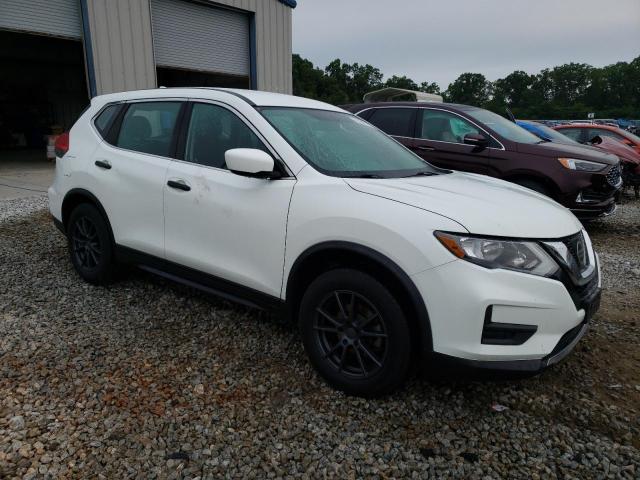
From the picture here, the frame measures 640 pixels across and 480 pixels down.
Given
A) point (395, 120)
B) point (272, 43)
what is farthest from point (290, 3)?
point (395, 120)

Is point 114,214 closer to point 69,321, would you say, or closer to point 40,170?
point 69,321

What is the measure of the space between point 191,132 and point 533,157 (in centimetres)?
478

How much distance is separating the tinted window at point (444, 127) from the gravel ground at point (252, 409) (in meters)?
3.63

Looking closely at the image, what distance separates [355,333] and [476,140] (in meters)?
4.55

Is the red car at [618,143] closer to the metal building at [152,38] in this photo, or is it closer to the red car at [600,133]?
the red car at [600,133]

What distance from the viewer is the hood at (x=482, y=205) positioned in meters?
2.25

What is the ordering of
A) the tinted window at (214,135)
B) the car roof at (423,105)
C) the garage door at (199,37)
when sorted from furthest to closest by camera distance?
1. the garage door at (199,37)
2. the car roof at (423,105)
3. the tinted window at (214,135)

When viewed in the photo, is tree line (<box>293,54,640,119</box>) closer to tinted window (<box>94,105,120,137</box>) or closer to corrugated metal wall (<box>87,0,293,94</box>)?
corrugated metal wall (<box>87,0,293,94</box>)

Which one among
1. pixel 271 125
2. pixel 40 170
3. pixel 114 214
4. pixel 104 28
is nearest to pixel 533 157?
pixel 271 125

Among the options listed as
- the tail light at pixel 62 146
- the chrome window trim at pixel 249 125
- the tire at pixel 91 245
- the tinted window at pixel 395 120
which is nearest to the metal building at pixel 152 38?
the tinted window at pixel 395 120

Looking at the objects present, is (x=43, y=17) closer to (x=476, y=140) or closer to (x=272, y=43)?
(x=272, y=43)

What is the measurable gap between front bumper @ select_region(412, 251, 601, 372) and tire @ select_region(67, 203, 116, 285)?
9.22 feet

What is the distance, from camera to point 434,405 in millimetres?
2564

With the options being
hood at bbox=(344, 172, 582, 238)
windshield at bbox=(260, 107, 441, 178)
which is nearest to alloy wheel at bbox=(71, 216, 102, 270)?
windshield at bbox=(260, 107, 441, 178)
